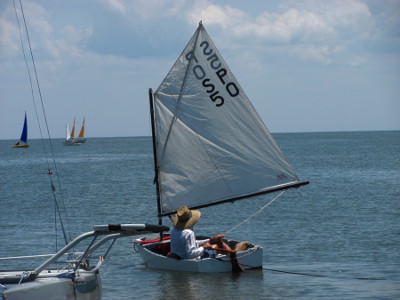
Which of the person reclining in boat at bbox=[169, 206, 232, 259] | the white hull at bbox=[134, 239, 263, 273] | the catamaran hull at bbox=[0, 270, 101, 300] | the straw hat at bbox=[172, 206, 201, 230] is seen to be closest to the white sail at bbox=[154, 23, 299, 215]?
the white hull at bbox=[134, 239, 263, 273]

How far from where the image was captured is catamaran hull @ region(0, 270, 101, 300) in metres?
14.0

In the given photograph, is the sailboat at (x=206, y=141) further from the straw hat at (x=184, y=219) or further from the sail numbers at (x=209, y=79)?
the straw hat at (x=184, y=219)

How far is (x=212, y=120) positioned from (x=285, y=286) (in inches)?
223

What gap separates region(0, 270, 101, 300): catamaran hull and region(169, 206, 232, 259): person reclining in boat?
224 inches

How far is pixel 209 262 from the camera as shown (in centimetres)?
2092

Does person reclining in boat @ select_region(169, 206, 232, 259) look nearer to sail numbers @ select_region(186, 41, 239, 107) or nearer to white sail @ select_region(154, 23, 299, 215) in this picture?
white sail @ select_region(154, 23, 299, 215)

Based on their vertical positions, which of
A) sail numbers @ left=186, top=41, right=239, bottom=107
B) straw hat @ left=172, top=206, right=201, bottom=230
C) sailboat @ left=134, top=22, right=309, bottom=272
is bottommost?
straw hat @ left=172, top=206, right=201, bottom=230

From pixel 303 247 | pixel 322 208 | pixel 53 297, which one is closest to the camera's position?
pixel 53 297

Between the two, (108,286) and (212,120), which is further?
(212,120)

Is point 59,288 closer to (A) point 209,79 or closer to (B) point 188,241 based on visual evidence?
(B) point 188,241

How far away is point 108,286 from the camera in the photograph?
21.3m

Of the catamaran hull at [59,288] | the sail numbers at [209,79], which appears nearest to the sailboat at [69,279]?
the catamaran hull at [59,288]

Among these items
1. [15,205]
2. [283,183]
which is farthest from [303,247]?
[15,205]

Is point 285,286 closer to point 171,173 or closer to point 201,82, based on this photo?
point 171,173
